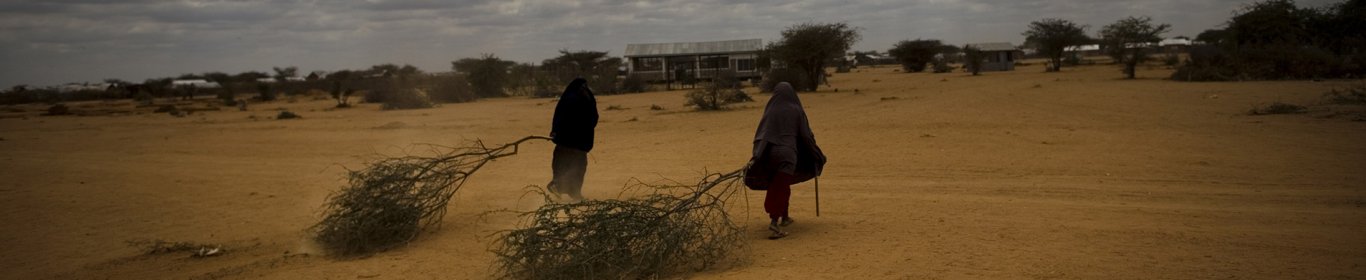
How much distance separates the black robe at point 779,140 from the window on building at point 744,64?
38.0 metres

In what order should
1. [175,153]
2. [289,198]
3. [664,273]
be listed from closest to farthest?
[664,273] → [289,198] → [175,153]

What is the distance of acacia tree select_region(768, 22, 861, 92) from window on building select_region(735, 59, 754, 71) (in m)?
9.82

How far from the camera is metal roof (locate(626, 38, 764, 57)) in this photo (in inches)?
1763

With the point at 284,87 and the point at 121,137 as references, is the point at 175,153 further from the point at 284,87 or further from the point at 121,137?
the point at 284,87

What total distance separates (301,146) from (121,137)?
6.47 metres

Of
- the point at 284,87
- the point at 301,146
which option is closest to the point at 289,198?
the point at 301,146

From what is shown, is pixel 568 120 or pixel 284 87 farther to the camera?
pixel 284 87

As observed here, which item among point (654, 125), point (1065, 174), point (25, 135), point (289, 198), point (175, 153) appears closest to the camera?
point (1065, 174)

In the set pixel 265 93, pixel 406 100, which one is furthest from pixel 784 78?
pixel 265 93

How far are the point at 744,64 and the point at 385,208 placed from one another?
37636mm

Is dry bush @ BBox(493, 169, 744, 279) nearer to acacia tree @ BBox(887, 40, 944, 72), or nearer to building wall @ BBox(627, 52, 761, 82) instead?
building wall @ BBox(627, 52, 761, 82)

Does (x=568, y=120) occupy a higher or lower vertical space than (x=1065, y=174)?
higher

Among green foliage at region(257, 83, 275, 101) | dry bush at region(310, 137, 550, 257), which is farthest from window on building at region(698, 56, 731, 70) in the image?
dry bush at region(310, 137, 550, 257)

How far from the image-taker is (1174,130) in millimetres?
13000
